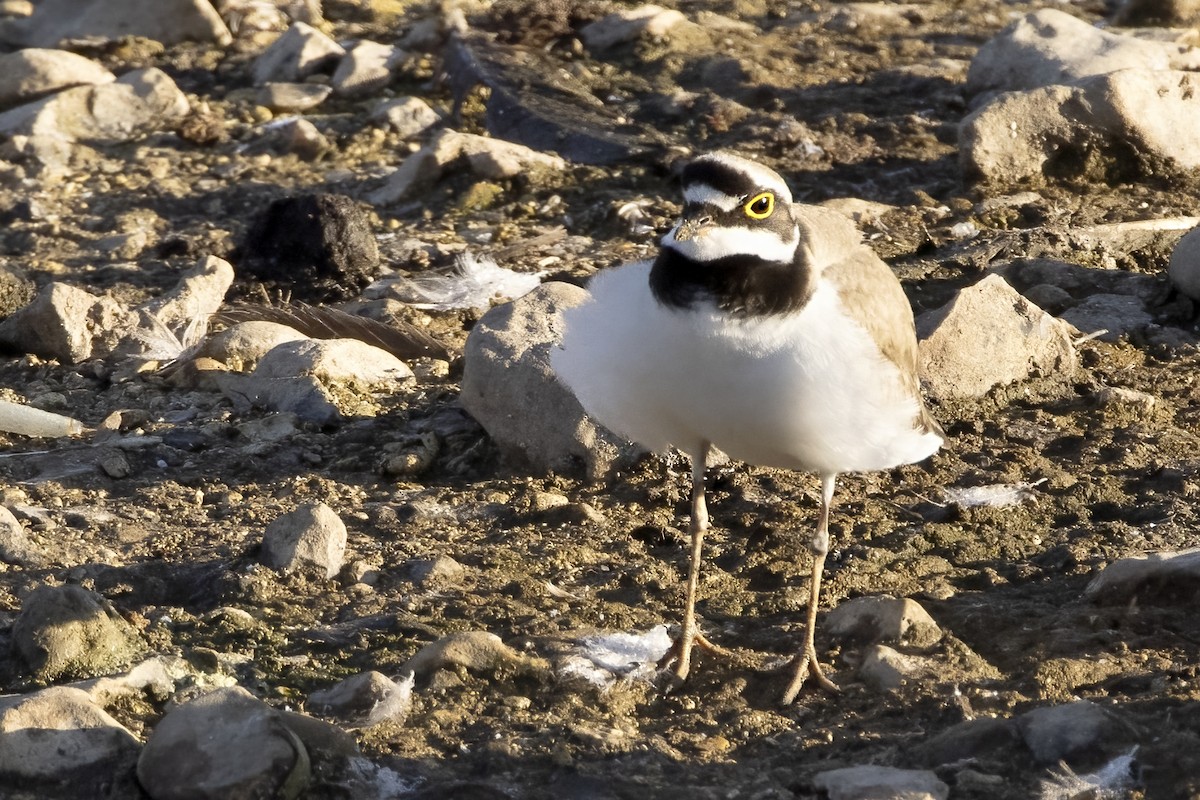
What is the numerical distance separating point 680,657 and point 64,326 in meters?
3.66

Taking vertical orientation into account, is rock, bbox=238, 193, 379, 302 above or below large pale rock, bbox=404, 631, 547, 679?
below

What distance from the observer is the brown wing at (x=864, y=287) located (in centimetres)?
481

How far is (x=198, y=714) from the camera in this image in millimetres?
3902

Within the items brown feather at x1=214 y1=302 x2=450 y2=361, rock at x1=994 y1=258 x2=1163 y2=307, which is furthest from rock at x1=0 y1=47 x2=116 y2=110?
rock at x1=994 y1=258 x2=1163 y2=307

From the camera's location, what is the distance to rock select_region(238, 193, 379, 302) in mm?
7801

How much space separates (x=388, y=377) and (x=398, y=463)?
0.91 m

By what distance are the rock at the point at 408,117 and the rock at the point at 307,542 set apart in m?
5.07

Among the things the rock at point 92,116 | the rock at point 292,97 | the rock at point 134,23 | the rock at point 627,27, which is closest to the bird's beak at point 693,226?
the rock at point 92,116

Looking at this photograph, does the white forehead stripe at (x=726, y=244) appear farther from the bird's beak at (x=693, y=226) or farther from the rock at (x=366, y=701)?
the rock at (x=366, y=701)

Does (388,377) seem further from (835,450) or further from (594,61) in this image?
(594,61)

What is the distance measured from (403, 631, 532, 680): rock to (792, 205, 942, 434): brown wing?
1.48 metres

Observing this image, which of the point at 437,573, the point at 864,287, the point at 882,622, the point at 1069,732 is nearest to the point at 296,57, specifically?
the point at 437,573

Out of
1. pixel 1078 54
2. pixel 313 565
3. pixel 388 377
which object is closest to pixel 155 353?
pixel 388 377

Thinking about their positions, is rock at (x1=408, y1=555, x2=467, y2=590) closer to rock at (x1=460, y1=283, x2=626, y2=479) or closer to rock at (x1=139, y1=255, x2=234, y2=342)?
rock at (x1=460, y1=283, x2=626, y2=479)
